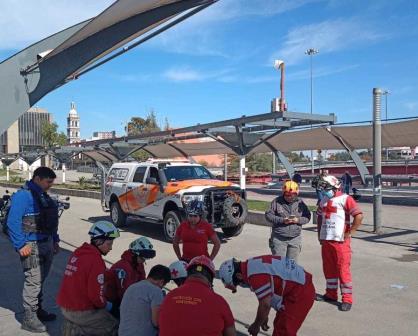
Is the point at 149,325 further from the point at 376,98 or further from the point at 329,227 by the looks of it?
the point at 376,98

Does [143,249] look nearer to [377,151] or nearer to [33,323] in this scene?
[33,323]

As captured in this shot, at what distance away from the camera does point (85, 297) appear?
4137 millimetres

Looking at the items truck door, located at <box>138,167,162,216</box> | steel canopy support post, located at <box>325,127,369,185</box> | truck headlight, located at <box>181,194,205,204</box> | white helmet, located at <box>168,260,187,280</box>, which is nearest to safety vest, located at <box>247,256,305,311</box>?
white helmet, located at <box>168,260,187,280</box>

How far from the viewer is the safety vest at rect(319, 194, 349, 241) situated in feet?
21.7

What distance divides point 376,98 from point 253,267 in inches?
416

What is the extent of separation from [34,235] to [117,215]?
30.9 feet

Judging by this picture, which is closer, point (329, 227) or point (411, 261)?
point (329, 227)

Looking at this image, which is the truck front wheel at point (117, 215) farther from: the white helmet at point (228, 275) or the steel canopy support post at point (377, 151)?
the white helmet at point (228, 275)

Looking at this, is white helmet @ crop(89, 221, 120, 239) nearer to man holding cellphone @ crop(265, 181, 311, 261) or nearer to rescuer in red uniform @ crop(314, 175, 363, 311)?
man holding cellphone @ crop(265, 181, 311, 261)

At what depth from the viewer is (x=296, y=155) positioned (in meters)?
94.9

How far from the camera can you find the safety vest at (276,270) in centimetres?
402

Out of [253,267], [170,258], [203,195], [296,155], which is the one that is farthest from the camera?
Answer: [296,155]

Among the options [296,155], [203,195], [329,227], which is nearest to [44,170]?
[329,227]

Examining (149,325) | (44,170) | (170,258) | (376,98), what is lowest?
(170,258)
